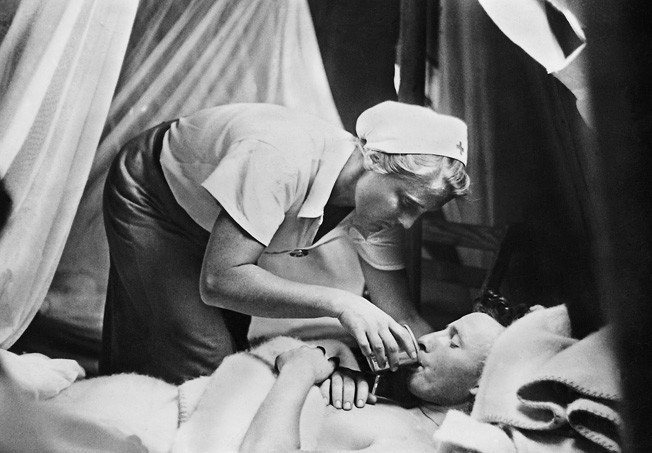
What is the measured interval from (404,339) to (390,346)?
0.05 metres

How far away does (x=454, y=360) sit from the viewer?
287cm

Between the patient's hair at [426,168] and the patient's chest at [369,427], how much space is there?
70 cm

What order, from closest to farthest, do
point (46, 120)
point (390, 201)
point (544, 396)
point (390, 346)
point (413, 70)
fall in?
point (544, 396) < point (390, 346) < point (390, 201) < point (413, 70) < point (46, 120)

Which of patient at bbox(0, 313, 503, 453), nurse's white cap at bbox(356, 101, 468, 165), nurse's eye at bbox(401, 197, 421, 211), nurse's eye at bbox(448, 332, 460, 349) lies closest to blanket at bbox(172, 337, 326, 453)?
patient at bbox(0, 313, 503, 453)

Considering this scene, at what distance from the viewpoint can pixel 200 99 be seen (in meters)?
3.19

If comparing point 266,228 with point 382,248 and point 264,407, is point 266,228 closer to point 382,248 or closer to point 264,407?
point 382,248

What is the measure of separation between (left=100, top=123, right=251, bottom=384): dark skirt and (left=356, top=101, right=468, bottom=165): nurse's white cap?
62cm

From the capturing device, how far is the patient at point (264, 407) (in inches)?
110

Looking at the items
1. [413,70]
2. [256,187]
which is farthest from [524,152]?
[256,187]

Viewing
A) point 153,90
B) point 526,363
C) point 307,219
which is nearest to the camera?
Answer: point 526,363

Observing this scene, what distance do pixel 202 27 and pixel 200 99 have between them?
0.87 ft

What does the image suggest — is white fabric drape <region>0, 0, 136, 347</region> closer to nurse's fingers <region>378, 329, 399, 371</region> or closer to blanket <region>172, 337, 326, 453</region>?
blanket <region>172, 337, 326, 453</region>

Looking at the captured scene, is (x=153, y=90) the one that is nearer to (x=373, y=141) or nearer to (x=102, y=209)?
(x=102, y=209)

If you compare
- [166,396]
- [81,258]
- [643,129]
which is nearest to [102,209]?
[81,258]
